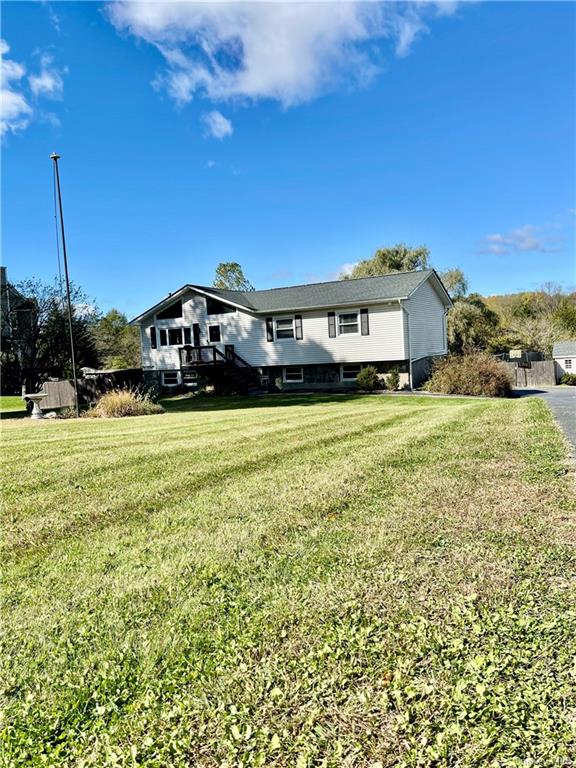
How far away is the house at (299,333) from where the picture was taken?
22953 mm

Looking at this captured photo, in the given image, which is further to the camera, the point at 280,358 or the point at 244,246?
the point at 244,246

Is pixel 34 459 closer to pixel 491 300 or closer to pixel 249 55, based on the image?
pixel 249 55

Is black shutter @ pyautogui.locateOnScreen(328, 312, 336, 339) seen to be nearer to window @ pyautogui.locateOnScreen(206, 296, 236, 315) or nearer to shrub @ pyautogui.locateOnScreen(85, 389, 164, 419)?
window @ pyautogui.locateOnScreen(206, 296, 236, 315)

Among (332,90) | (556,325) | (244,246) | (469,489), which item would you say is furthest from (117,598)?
(556,325)

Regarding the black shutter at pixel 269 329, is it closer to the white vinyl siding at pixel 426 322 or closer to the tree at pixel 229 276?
the white vinyl siding at pixel 426 322

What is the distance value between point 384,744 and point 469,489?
10.5 ft

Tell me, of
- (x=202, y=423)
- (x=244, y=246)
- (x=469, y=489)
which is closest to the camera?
(x=469, y=489)

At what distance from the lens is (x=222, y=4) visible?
30.0ft

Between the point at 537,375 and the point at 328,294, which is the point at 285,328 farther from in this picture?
the point at 537,375

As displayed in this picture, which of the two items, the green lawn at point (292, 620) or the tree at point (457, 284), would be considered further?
the tree at point (457, 284)

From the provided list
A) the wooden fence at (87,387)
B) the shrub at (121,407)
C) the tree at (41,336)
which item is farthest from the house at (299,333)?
the shrub at (121,407)

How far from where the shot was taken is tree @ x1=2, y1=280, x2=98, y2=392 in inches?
1017

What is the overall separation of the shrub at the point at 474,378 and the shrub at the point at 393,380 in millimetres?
2033

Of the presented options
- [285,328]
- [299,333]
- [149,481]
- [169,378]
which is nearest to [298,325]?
[299,333]
